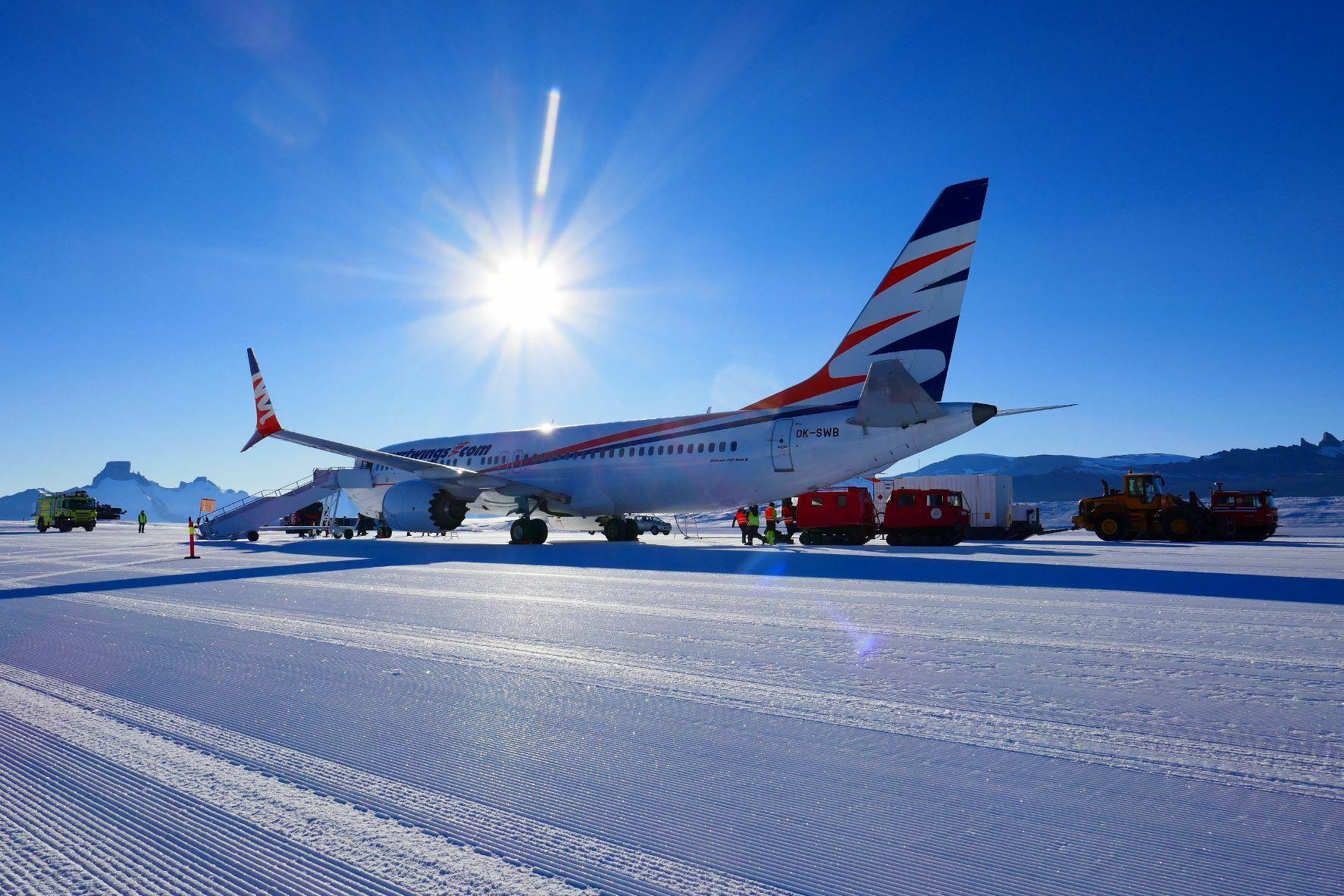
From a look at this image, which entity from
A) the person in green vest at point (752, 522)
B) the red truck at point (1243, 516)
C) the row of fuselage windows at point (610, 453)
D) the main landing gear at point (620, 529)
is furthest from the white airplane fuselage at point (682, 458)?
the red truck at point (1243, 516)

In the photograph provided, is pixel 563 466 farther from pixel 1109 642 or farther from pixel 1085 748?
pixel 1085 748

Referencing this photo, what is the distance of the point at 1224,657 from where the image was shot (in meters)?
5.16

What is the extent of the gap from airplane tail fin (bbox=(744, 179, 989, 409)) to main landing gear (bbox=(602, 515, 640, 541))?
828 cm

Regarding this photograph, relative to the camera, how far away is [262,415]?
2009cm

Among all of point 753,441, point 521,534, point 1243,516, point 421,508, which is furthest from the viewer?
point 1243,516

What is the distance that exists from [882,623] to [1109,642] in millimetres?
1681

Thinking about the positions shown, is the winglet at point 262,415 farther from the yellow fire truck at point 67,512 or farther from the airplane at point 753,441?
the yellow fire truck at point 67,512

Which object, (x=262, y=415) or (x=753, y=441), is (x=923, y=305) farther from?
(x=262, y=415)

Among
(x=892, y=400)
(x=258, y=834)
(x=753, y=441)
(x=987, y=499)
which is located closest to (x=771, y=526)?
(x=753, y=441)

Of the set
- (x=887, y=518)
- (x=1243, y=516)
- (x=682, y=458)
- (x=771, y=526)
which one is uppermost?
(x=682, y=458)

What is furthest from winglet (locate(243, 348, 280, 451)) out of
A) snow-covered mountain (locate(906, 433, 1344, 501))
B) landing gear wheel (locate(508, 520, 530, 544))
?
snow-covered mountain (locate(906, 433, 1344, 501))

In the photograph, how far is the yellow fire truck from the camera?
4662cm

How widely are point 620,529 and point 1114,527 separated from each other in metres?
16.0

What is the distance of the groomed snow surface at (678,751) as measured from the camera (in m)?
2.30
